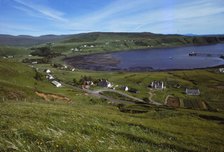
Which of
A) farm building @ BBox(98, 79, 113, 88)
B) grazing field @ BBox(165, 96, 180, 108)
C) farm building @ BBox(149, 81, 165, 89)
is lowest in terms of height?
grazing field @ BBox(165, 96, 180, 108)

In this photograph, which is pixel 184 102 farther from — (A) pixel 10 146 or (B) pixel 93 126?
(A) pixel 10 146

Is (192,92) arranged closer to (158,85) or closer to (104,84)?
(158,85)

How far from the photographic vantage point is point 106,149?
45.2 ft

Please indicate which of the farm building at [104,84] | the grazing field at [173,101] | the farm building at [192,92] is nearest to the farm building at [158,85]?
the farm building at [192,92]

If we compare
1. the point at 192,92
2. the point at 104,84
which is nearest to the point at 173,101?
the point at 192,92

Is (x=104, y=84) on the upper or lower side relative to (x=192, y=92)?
upper

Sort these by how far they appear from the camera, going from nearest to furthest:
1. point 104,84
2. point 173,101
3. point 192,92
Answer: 1. point 173,101
2. point 192,92
3. point 104,84

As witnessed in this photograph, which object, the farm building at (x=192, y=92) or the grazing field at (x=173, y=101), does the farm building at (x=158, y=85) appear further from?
the grazing field at (x=173, y=101)

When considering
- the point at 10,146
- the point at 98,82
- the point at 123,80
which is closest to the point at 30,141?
the point at 10,146

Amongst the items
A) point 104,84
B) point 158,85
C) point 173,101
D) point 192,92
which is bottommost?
point 173,101

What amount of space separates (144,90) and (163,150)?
141m

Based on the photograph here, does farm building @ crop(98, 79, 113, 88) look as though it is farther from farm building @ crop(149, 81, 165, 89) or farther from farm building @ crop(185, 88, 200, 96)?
farm building @ crop(185, 88, 200, 96)

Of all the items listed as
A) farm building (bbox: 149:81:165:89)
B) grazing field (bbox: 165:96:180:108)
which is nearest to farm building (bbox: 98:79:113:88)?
farm building (bbox: 149:81:165:89)

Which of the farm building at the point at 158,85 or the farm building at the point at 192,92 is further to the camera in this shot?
the farm building at the point at 158,85
